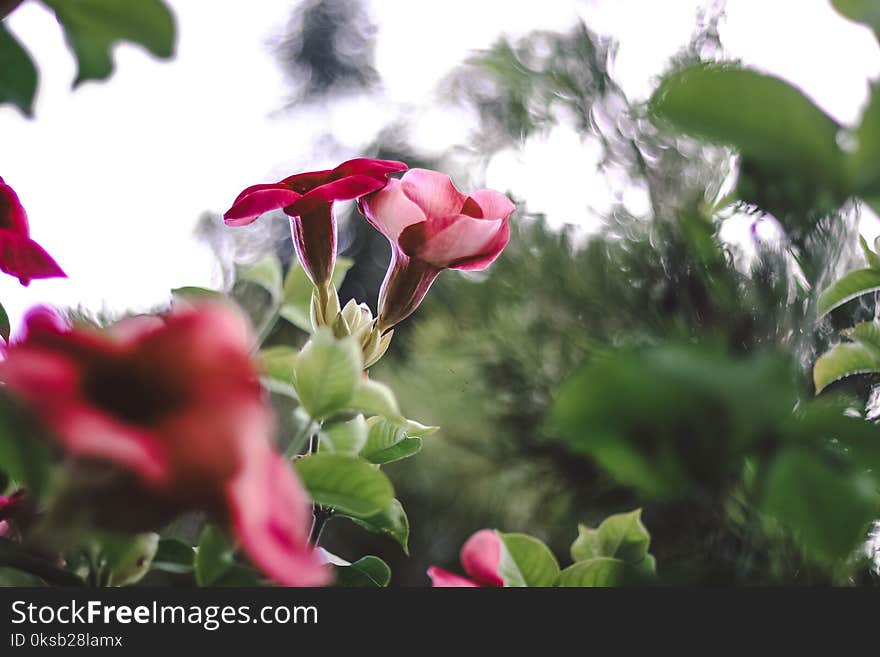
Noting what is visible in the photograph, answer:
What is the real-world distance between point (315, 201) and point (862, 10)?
18 centimetres

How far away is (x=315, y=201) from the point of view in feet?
0.84

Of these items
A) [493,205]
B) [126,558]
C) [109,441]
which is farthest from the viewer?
[493,205]

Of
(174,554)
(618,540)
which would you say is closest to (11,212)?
(174,554)

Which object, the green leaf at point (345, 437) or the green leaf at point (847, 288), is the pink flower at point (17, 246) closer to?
the green leaf at point (345, 437)

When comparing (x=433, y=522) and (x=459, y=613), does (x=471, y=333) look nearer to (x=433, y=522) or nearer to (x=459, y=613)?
(x=433, y=522)

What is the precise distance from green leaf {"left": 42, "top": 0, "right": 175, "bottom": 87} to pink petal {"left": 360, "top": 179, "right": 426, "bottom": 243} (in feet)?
0.34

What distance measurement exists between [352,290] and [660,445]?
3880 mm

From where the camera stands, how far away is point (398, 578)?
2189mm

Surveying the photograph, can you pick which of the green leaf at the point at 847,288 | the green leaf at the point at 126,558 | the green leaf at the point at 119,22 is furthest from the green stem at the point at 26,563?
the green leaf at the point at 847,288

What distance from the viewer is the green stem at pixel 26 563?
0.53 ft

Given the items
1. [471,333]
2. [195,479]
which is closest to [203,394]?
[195,479]

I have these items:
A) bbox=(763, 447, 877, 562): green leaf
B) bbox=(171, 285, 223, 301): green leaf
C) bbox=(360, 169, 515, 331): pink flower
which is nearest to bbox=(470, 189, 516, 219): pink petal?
bbox=(360, 169, 515, 331): pink flower

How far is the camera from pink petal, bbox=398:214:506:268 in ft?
0.87

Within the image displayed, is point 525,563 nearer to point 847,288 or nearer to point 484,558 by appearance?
point 484,558
